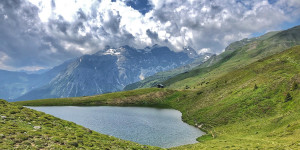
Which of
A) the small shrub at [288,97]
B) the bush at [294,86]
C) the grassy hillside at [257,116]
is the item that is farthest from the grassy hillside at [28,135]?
the bush at [294,86]

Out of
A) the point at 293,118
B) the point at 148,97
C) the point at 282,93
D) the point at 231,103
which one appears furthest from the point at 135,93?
the point at 293,118

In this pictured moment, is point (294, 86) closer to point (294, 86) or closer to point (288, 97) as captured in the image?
point (294, 86)

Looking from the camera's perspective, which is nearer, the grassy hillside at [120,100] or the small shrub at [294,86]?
the small shrub at [294,86]

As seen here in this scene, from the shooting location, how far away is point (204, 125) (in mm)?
76125

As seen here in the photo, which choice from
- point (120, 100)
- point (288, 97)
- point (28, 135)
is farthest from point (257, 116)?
point (120, 100)

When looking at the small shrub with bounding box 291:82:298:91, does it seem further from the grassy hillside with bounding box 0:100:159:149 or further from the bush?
the grassy hillside with bounding box 0:100:159:149

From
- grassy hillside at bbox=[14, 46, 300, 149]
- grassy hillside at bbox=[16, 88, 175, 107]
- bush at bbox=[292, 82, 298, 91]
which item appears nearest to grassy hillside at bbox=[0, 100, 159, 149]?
grassy hillside at bbox=[14, 46, 300, 149]

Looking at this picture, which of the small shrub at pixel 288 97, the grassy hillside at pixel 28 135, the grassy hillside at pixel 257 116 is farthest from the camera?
the small shrub at pixel 288 97

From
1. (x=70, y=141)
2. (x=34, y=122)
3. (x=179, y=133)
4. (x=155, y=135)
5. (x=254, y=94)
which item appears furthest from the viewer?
(x=254, y=94)

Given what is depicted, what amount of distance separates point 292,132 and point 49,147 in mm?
49256

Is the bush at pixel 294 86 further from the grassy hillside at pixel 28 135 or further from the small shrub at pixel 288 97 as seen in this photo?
the grassy hillside at pixel 28 135

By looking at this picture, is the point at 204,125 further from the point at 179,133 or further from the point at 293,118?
the point at 293,118

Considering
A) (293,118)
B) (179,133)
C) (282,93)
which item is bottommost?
(179,133)

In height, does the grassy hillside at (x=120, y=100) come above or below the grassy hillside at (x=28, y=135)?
above
